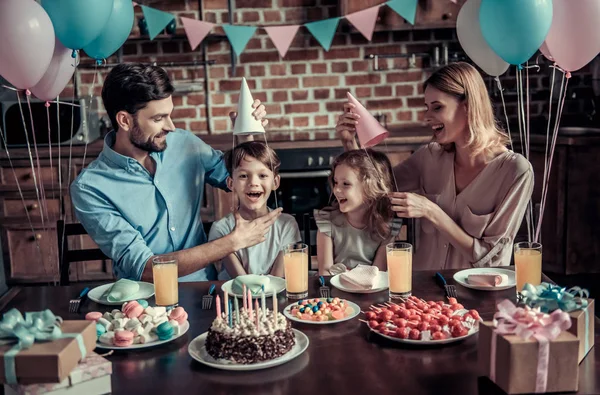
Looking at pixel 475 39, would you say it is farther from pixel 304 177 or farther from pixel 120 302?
pixel 304 177

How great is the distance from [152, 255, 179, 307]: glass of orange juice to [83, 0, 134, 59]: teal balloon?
1010mm

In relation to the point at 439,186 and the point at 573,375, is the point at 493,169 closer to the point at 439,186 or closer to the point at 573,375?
the point at 439,186

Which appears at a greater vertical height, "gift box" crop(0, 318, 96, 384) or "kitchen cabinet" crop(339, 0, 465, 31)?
"kitchen cabinet" crop(339, 0, 465, 31)

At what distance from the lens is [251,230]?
2135mm

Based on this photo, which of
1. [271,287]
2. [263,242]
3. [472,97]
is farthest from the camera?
[263,242]

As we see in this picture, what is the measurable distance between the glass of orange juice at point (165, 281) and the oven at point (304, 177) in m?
2.01

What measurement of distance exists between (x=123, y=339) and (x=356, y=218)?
104 centimetres

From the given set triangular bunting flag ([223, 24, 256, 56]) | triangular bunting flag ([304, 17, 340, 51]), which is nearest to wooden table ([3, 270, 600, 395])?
triangular bunting flag ([223, 24, 256, 56])

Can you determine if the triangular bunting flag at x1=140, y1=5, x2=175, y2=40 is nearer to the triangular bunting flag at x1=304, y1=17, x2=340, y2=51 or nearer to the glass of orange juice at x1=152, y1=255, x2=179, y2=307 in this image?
the triangular bunting flag at x1=304, y1=17, x2=340, y2=51

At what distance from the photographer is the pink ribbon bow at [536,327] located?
124 centimetres

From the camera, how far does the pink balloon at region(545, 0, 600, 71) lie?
7.04 ft

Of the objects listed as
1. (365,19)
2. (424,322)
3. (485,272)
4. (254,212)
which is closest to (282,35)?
(365,19)

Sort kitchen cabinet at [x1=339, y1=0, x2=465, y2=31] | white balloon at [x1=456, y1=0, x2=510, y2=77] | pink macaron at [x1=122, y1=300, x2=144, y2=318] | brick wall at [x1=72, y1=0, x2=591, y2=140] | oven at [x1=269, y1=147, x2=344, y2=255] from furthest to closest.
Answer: brick wall at [x1=72, y1=0, x2=591, y2=140], kitchen cabinet at [x1=339, y1=0, x2=465, y2=31], oven at [x1=269, y1=147, x2=344, y2=255], white balloon at [x1=456, y1=0, x2=510, y2=77], pink macaron at [x1=122, y1=300, x2=144, y2=318]

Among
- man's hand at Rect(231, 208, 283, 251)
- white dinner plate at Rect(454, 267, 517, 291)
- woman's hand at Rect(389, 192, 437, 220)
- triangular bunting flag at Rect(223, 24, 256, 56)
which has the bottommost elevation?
white dinner plate at Rect(454, 267, 517, 291)
